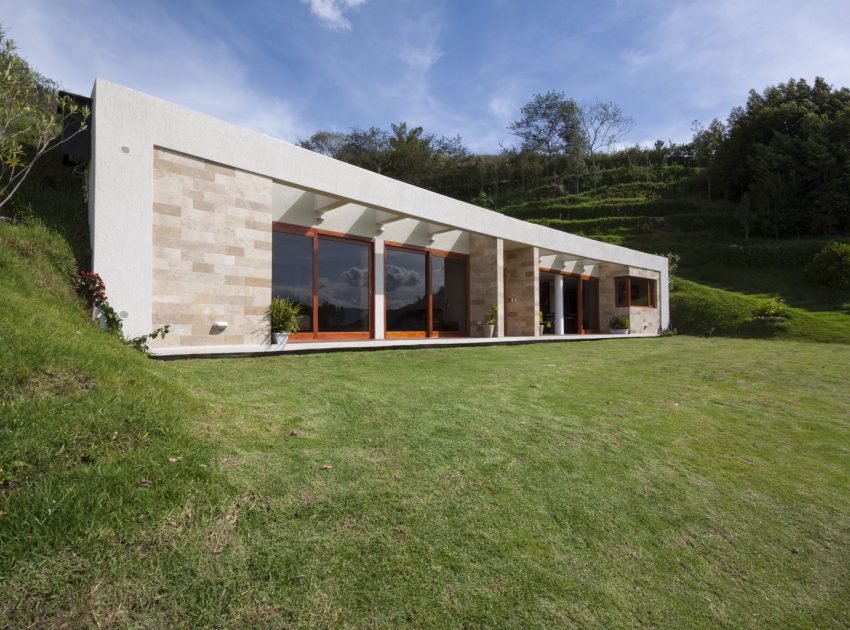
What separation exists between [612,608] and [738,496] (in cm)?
203

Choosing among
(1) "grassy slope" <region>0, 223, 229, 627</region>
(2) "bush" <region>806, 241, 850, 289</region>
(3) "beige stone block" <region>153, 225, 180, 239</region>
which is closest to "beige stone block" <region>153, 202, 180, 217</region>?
(3) "beige stone block" <region>153, 225, 180, 239</region>

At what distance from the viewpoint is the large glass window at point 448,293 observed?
12805 mm

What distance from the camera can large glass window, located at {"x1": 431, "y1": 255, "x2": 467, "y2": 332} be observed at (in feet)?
42.0

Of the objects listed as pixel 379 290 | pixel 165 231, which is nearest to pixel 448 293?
pixel 379 290

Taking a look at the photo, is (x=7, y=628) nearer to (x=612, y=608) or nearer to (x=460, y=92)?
(x=612, y=608)

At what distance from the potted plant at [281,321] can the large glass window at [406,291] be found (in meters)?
3.38

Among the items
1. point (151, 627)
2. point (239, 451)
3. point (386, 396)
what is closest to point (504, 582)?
point (151, 627)

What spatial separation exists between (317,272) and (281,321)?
196cm

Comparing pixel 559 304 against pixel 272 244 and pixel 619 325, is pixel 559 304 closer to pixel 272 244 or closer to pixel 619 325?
pixel 619 325

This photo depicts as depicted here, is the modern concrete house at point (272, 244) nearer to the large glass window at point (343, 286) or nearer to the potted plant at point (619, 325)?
the large glass window at point (343, 286)

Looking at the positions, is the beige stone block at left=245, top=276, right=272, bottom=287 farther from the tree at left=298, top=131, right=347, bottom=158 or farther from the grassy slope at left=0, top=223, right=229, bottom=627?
the tree at left=298, top=131, right=347, bottom=158

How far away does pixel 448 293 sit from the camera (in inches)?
519

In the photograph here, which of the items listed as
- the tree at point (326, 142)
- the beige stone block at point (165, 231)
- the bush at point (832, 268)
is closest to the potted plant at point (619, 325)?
the bush at point (832, 268)

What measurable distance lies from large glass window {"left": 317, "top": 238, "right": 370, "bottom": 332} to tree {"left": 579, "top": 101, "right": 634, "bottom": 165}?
48937 millimetres
